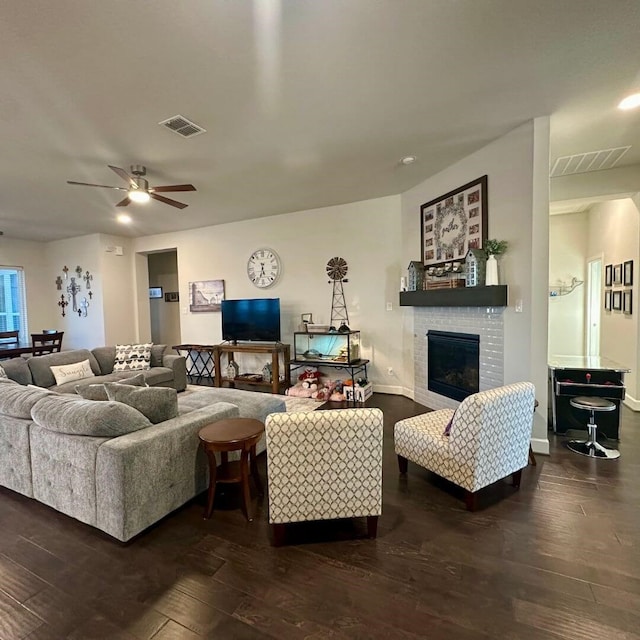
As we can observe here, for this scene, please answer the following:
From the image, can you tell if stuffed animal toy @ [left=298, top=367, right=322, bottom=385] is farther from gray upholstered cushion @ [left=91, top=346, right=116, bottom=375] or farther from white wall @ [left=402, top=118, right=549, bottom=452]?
gray upholstered cushion @ [left=91, top=346, right=116, bottom=375]

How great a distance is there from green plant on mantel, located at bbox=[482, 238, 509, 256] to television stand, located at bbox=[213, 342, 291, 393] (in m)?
3.12

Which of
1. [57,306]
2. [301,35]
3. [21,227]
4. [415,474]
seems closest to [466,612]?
[415,474]

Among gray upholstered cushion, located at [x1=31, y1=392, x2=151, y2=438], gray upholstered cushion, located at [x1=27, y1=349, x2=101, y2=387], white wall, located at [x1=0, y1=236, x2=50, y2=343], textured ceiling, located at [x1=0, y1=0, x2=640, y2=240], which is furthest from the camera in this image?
white wall, located at [x1=0, y1=236, x2=50, y2=343]

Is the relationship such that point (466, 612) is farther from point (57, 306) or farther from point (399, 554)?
point (57, 306)

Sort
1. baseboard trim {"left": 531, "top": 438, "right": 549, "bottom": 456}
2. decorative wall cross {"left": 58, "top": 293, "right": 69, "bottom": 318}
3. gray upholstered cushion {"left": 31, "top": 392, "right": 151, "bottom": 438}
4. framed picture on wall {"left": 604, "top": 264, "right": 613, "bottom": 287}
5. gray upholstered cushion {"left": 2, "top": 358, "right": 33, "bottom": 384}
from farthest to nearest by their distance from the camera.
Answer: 1. decorative wall cross {"left": 58, "top": 293, "right": 69, "bottom": 318}
2. framed picture on wall {"left": 604, "top": 264, "right": 613, "bottom": 287}
3. gray upholstered cushion {"left": 2, "top": 358, "right": 33, "bottom": 384}
4. baseboard trim {"left": 531, "top": 438, "right": 549, "bottom": 456}
5. gray upholstered cushion {"left": 31, "top": 392, "right": 151, "bottom": 438}

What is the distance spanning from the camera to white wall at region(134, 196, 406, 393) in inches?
191

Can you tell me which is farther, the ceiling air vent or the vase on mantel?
the vase on mantel

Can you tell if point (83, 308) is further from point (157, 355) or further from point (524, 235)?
point (524, 235)

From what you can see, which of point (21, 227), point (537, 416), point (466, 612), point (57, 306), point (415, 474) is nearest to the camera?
point (466, 612)

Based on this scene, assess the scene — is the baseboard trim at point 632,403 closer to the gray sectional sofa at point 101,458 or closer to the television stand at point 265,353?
the television stand at point 265,353

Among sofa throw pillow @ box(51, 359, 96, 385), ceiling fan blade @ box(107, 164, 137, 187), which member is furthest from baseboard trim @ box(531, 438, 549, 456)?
sofa throw pillow @ box(51, 359, 96, 385)

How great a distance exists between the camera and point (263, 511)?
2.26m

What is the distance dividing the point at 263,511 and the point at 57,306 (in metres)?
7.40

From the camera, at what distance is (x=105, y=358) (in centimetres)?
486
